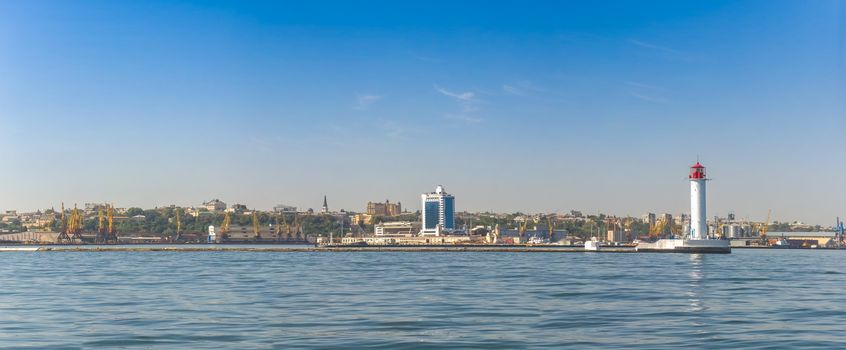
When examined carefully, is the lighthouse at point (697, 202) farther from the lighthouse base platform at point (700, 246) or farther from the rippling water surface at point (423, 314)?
the rippling water surface at point (423, 314)

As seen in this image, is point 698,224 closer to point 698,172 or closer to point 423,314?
point 698,172

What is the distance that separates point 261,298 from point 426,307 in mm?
8508

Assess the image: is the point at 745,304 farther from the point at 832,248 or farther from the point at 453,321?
the point at 832,248

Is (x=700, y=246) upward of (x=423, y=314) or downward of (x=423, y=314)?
downward

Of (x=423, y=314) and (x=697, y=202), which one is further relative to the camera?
(x=697, y=202)

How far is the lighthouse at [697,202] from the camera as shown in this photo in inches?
4658

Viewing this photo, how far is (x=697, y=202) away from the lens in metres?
120

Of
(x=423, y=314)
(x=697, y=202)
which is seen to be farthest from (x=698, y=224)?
(x=423, y=314)

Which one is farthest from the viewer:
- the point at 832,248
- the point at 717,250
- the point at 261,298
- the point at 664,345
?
the point at 832,248

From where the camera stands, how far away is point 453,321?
96.4 ft

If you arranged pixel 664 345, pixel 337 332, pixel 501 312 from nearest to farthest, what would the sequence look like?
pixel 664 345, pixel 337 332, pixel 501 312

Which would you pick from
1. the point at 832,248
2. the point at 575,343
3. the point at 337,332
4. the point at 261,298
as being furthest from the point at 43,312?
the point at 832,248

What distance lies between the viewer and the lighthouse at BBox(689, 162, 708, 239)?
388ft

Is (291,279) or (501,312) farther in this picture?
(291,279)
